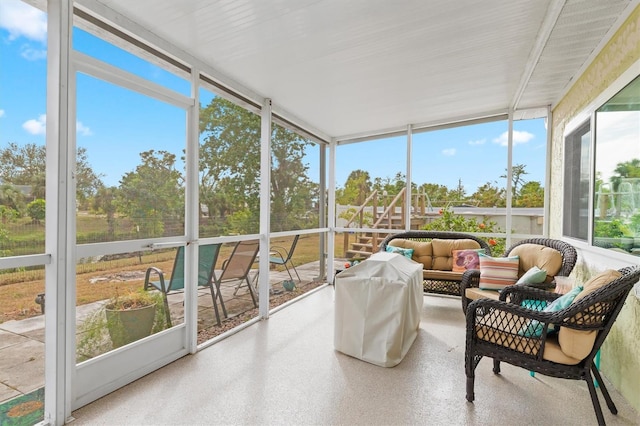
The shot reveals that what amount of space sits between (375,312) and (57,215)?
2382 mm

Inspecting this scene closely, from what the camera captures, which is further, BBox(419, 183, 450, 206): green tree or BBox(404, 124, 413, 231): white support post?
BBox(404, 124, 413, 231): white support post

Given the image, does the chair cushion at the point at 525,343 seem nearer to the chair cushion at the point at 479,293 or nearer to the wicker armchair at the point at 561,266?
the chair cushion at the point at 479,293

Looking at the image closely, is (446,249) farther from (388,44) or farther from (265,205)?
(388,44)

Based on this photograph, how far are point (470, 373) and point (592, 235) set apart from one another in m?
1.87

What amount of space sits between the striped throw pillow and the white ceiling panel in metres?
1.99

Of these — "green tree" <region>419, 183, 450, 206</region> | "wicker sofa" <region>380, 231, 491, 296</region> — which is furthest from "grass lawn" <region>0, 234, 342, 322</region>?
"green tree" <region>419, 183, 450, 206</region>

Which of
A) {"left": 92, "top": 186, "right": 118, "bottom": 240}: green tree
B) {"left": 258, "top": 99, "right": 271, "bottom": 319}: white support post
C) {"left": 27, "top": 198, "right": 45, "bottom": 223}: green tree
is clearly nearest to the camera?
{"left": 27, "top": 198, "right": 45, "bottom": 223}: green tree

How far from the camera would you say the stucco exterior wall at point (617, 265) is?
2.21 meters

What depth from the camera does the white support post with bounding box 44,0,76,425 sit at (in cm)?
197

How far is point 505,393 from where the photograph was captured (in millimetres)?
2350

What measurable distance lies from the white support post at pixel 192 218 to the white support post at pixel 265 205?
1.10 metres

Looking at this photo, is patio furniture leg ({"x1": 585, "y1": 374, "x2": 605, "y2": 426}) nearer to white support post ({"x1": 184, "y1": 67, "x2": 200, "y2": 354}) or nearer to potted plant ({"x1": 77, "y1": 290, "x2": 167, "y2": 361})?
white support post ({"x1": 184, "y1": 67, "x2": 200, "y2": 354})

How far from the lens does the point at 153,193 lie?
2.71 metres

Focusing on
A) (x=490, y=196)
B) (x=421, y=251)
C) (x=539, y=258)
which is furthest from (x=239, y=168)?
(x=490, y=196)
